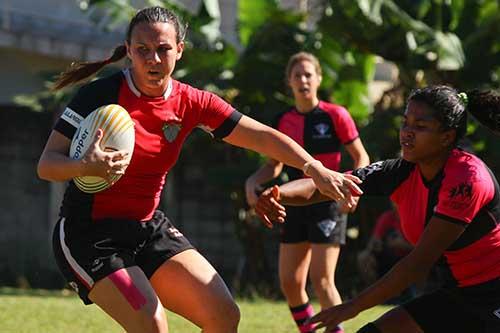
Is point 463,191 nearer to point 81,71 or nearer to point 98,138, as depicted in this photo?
point 98,138

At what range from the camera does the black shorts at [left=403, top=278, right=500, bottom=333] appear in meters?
5.30

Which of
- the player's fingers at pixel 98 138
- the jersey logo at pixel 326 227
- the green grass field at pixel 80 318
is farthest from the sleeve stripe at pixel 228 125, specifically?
the green grass field at pixel 80 318

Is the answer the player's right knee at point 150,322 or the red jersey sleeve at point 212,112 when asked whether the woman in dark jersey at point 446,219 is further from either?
the player's right knee at point 150,322

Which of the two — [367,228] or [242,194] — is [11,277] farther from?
[367,228]

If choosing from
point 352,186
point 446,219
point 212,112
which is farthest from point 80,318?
point 446,219

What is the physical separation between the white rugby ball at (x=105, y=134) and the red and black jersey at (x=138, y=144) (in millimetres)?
139

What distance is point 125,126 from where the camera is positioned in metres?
5.28

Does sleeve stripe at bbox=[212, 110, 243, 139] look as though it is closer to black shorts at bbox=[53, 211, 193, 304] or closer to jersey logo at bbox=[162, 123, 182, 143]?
jersey logo at bbox=[162, 123, 182, 143]

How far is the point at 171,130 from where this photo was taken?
5.66 metres

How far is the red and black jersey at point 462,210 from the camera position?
5211mm

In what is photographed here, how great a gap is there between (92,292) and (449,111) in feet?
6.05

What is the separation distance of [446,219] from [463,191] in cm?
16

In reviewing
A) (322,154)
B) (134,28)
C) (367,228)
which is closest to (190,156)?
(367,228)

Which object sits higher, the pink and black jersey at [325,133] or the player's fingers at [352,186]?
the player's fingers at [352,186]
